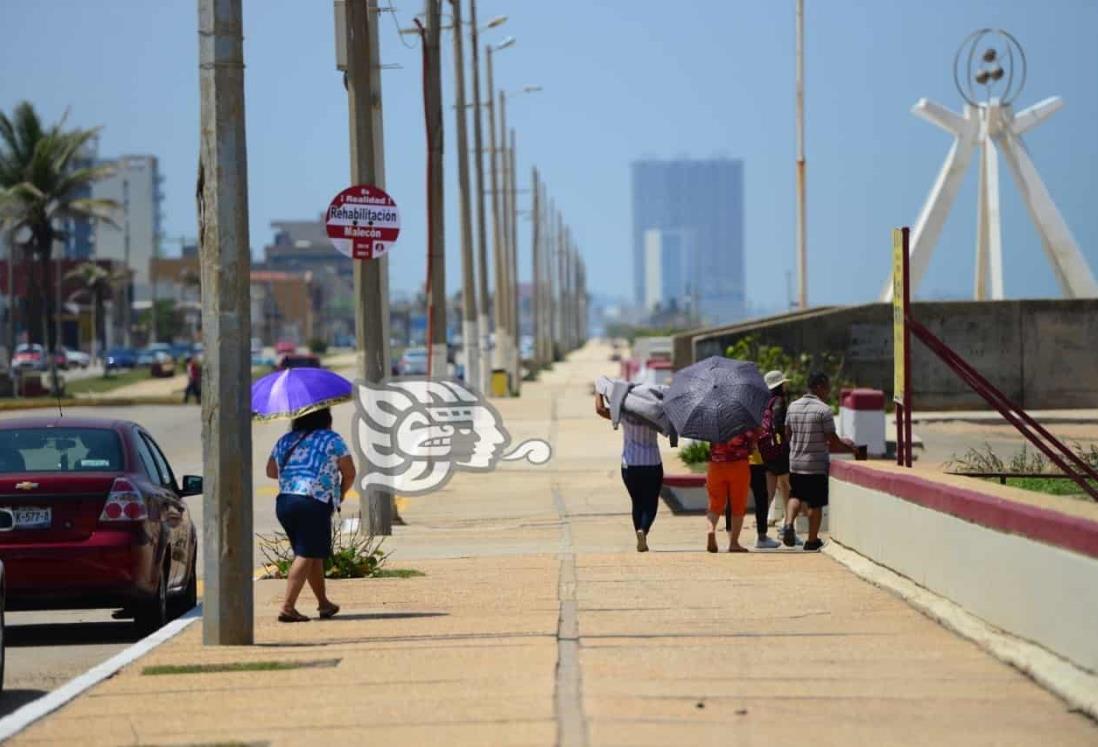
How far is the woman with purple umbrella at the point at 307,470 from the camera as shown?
1215 centimetres

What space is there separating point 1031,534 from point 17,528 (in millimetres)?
6732

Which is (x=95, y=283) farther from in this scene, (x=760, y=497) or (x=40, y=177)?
(x=760, y=497)

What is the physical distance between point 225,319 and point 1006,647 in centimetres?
460

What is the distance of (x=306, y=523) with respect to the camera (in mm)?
12125

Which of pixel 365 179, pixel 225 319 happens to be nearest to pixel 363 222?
pixel 365 179

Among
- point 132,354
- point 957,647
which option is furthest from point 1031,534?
point 132,354

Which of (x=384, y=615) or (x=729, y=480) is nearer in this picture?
(x=384, y=615)

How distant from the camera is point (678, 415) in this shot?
17.1m

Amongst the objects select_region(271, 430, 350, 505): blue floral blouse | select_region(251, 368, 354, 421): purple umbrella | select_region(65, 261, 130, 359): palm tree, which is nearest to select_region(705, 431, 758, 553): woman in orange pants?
select_region(251, 368, 354, 421): purple umbrella

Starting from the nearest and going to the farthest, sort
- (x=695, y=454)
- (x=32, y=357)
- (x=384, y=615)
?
(x=384, y=615)
(x=695, y=454)
(x=32, y=357)

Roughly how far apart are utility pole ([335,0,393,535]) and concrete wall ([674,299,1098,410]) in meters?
15.3

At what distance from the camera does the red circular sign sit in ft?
61.0

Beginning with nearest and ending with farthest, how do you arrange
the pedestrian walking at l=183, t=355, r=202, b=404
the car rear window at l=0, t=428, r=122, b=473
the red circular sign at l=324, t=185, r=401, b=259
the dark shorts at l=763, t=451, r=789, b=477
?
the car rear window at l=0, t=428, r=122, b=473
the dark shorts at l=763, t=451, r=789, b=477
the red circular sign at l=324, t=185, r=401, b=259
the pedestrian walking at l=183, t=355, r=202, b=404

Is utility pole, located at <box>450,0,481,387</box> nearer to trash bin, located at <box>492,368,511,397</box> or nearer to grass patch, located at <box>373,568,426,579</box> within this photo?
trash bin, located at <box>492,368,511,397</box>
